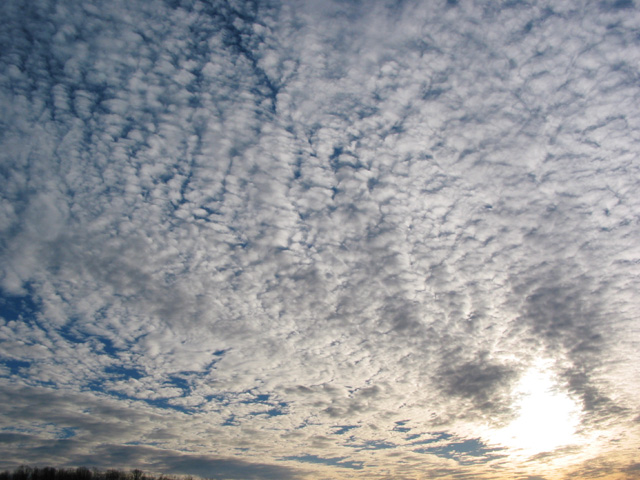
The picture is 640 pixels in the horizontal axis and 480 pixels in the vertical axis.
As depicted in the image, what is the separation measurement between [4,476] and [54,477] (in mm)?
20975

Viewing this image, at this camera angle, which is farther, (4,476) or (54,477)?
(54,477)

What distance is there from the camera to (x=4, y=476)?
17750 cm

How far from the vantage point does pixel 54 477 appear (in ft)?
630
